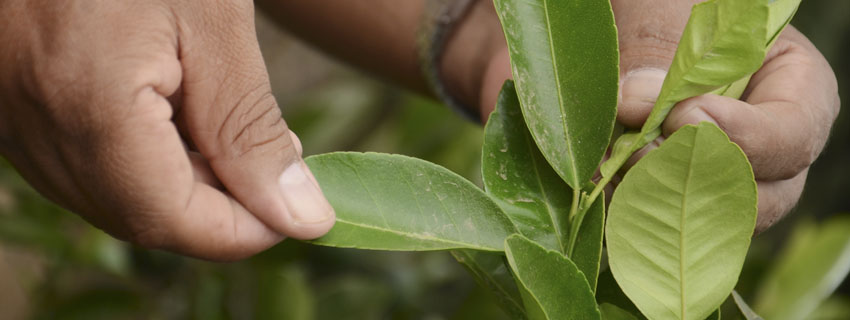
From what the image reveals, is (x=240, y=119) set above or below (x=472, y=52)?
above

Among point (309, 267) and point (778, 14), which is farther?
point (309, 267)

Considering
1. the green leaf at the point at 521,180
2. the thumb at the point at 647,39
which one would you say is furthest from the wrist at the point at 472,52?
the green leaf at the point at 521,180

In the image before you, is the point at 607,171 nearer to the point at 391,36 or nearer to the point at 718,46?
the point at 718,46

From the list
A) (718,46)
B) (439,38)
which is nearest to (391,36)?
(439,38)

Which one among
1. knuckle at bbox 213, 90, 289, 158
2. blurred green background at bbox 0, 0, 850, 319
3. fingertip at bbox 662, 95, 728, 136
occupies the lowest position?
blurred green background at bbox 0, 0, 850, 319

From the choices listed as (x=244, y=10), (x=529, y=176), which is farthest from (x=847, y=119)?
(x=244, y=10)

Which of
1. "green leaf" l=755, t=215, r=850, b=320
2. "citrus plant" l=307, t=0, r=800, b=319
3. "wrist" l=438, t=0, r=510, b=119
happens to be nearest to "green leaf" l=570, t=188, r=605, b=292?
"citrus plant" l=307, t=0, r=800, b=319

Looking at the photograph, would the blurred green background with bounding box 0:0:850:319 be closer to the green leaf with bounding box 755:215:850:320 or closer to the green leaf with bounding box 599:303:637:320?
the green leaf with bounding box 755:215:850:320
